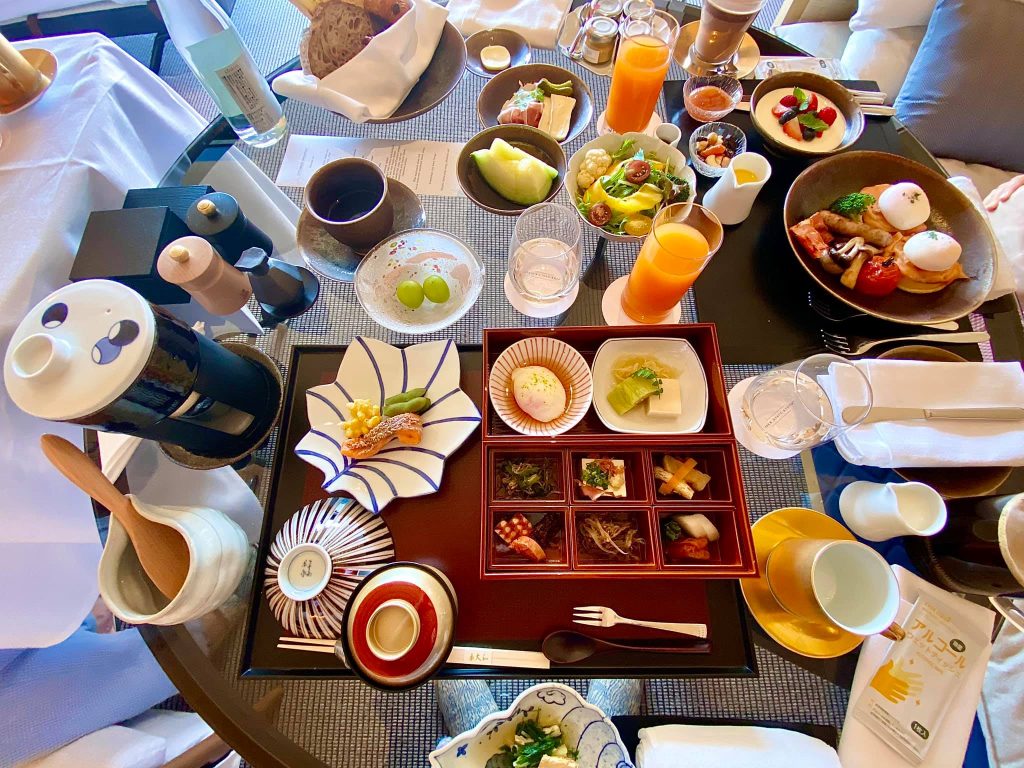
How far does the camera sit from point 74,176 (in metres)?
1.13

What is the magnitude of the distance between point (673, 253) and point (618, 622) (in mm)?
669

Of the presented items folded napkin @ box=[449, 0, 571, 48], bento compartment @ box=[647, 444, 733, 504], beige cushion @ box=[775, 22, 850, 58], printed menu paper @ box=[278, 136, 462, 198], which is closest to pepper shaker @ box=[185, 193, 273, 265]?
printed menu paper @ box=[278, 136, 462, 198]

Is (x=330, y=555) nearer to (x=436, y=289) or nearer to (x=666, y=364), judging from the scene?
(x=436, y=289)

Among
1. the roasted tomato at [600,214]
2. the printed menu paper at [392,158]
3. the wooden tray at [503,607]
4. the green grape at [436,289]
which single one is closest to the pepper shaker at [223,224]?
the printed menu paper at [392,158]

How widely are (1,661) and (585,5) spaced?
7.04 ft

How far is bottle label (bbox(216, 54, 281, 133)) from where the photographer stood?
3.81 feet

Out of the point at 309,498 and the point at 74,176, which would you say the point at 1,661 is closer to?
the point at 309,498

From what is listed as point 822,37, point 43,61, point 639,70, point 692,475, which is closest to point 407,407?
point 692,475

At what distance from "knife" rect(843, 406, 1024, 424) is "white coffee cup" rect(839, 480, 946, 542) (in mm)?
125

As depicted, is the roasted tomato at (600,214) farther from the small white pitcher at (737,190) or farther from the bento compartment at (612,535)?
the bento compartment at (612,535)

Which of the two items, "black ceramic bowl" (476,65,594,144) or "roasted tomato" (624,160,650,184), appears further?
"black ceramic bowl" (476,65,594,144)

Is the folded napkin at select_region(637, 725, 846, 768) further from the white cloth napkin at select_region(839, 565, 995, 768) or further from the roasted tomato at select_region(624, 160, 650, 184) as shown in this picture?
the roasted tomato at select_region(624, 160, 650, 184)

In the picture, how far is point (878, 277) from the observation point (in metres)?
1.06

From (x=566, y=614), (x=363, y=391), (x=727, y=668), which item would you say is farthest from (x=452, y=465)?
(x=727, y=668)
